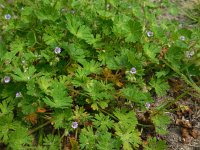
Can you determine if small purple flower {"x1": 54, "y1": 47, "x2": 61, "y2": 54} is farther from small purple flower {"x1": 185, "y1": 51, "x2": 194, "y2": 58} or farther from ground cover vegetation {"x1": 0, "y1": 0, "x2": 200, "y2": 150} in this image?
small purple flower {"x1": 185, "y1": 51, "x2": 194, "y2": 58}

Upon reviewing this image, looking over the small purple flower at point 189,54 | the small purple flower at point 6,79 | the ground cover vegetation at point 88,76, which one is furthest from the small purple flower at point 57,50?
the small purple flower at point 189,54

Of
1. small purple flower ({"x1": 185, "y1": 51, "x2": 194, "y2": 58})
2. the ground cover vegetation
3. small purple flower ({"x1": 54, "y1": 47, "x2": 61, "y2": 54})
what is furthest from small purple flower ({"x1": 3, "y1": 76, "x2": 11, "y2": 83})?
small purple flower ({"x1": 185, "y1": 51, "x2": 194, "y2": 58})

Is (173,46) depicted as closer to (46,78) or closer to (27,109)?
(46,78)

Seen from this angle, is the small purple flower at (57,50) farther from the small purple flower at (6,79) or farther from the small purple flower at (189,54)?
the small purple flower at (189,54)

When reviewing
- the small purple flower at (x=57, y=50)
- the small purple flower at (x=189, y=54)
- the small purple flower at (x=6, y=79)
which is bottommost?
the small purple flower at (x=6, y=79)

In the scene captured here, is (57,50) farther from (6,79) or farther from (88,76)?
(6,79)

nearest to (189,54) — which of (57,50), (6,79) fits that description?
(57,50)

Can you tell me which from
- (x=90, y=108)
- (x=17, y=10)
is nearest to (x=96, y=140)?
(x=90, y=108)

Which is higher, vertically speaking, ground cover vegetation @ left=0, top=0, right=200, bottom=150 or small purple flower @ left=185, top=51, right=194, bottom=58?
small purple flower @ left=185, top=51, right=194, bottom=58

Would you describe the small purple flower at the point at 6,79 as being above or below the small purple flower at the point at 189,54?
below
